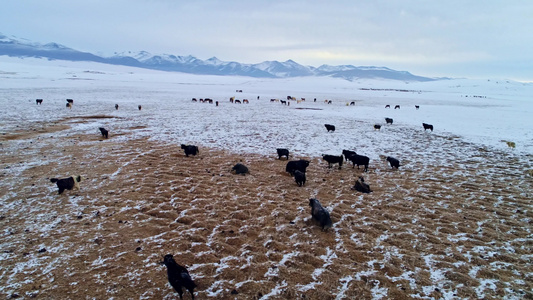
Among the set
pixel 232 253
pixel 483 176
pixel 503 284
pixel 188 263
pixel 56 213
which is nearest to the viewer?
pixel 503 284

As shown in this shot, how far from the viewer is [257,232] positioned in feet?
22.4

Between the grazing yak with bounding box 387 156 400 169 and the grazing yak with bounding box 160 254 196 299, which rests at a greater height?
the grazing yak with bounding box 387 156 400 169

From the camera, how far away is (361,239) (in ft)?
21.7

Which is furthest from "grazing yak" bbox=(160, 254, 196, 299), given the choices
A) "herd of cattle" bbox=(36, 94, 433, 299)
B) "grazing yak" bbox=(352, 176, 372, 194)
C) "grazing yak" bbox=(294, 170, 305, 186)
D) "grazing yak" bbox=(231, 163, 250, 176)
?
"grazing yak" bbox=(352, 176, 372, 194)

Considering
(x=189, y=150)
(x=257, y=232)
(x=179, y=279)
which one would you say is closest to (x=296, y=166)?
(x=257, y=232)

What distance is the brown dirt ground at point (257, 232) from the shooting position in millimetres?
5109

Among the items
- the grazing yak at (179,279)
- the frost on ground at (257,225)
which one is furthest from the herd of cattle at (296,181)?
the frost on ground at (257,225)

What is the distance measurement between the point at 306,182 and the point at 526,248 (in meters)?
5.96

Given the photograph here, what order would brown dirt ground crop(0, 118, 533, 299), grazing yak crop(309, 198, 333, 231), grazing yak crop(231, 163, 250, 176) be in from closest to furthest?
1. brown dirt ground crop(0, 118, 533, 299)
2. grazing yak crop(309, 198, 333, 231)
3. grazing yak crop(231, 163, 250, 176)

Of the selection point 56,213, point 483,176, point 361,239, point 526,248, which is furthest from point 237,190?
point 483,176

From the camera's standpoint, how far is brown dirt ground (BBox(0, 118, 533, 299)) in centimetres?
511

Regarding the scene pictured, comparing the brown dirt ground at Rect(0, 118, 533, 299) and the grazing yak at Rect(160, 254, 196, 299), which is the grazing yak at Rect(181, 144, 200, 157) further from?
the grazing yak at Rect(160, 254, 196, 299)

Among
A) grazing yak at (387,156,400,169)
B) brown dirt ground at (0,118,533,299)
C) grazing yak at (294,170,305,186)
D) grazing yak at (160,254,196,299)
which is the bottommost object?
brown dirt ground at (0,118,533,299)

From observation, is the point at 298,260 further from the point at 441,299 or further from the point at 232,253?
the point at 441,299
